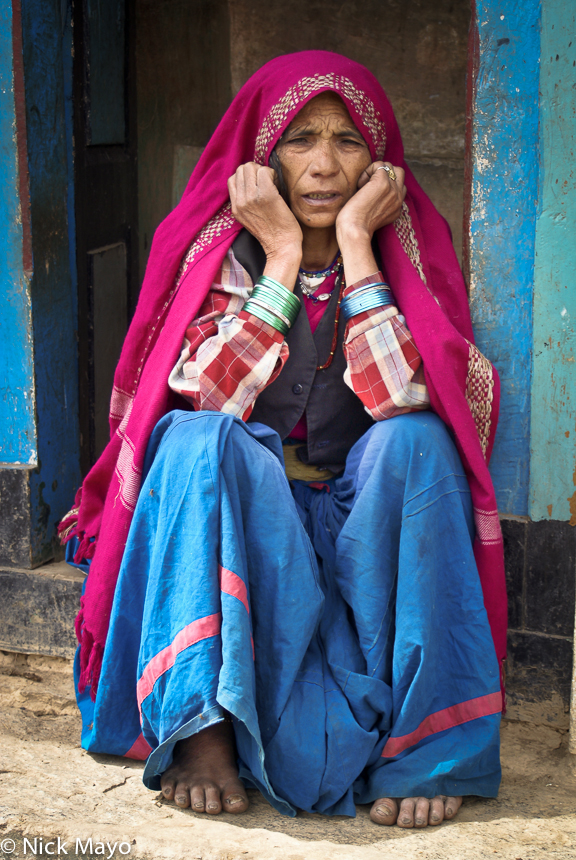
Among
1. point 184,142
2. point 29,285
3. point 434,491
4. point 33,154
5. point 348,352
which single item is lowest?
point 434,491

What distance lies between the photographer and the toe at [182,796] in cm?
207

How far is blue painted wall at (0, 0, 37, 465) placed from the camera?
2.74 metres

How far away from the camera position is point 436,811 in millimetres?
2076

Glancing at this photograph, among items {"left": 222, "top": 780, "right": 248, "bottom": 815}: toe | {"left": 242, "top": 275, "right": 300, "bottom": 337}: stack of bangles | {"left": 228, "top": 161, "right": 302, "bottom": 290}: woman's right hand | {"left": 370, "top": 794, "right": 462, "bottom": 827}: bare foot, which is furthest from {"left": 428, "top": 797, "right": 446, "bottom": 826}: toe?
{"left": 228, "top": 161, "right": 302, "bottom": 290}: woman's right hand

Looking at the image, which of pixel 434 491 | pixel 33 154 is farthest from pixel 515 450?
pixel 33 154

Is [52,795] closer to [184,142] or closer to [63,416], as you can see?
[63,416]

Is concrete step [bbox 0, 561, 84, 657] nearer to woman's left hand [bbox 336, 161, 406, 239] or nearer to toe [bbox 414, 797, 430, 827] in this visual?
toe [bbox 414, 797, 430, 827]

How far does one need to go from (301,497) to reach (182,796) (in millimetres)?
859

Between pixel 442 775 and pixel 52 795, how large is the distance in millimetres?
958

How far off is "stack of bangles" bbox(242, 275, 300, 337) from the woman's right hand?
4 cm

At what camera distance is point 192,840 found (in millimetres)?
1963

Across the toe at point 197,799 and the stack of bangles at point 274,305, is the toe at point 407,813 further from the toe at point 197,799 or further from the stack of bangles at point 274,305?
the stack of bangles at point 274,305

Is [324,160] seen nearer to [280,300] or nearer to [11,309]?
[280,300]

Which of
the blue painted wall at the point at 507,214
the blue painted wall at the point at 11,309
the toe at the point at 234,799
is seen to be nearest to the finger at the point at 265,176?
the blue painted wall at the point at 507,214
